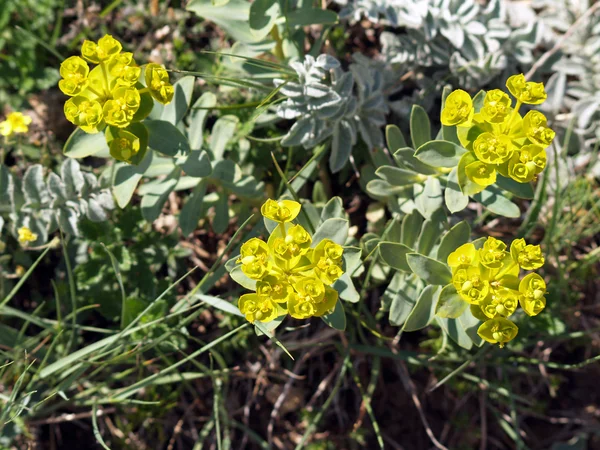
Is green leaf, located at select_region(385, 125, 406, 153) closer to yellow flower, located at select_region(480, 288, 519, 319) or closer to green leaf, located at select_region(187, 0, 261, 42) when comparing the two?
green leaf, located at select_region(187, 0, 261, 42)

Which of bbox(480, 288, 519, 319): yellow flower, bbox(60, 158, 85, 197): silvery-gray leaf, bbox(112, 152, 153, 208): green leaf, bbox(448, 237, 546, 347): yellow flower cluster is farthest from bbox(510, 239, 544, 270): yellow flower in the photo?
bbox(60, 158, 85, 197): silvery-gray leaf

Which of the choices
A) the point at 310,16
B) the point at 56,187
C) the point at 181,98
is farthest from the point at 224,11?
the point at 56,187

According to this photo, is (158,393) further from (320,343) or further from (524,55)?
(524,55)

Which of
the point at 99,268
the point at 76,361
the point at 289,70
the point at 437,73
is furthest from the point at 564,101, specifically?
the point at 76,361

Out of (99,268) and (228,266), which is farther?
(99,268)

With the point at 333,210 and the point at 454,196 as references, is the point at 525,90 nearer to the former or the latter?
the point at 454,196

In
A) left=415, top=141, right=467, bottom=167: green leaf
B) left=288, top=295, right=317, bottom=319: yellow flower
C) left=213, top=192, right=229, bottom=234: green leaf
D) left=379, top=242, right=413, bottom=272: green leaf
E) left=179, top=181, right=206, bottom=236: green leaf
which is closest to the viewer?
left=288, top=295, right=317, bottom=319: yellow flower
